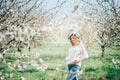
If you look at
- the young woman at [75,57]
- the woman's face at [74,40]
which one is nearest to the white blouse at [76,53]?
the young woman at [75,57]

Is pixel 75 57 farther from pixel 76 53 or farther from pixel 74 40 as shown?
pixel 74 40

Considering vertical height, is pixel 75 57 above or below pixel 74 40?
below

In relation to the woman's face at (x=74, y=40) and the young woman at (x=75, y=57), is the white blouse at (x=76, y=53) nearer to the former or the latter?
the young woman at (x=75, y=57)

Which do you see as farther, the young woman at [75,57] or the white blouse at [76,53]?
the white blouse at [76,53]

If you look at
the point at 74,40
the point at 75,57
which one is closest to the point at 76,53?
the point at 75,57

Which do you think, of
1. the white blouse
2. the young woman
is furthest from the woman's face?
the white blouse

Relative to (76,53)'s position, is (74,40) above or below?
above

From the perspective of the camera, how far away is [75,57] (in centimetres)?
482

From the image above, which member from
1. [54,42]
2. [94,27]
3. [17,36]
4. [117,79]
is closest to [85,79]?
[117,79]

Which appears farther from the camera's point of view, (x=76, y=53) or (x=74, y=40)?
(x=74, y=40)

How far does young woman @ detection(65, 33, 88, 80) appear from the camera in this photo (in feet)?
15.6

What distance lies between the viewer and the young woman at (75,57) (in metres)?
4.75

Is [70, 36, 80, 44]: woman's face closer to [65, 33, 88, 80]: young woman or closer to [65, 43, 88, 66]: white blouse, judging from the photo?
[65, 33, 88, 80]: young woman

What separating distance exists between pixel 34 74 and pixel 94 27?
685 centimetres
